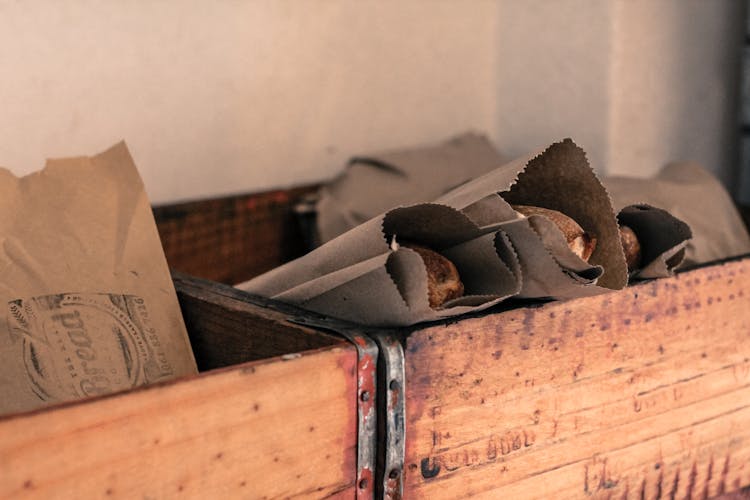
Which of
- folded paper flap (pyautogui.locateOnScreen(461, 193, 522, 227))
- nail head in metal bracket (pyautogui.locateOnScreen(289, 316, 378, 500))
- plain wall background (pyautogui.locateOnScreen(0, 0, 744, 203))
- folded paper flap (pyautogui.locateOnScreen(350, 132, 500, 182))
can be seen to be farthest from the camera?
folded paper flap (pyautogui.locateOnScreen(350, 132, 500, 182))

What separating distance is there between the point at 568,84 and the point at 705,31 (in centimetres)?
41

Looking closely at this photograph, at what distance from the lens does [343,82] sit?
7.64ft

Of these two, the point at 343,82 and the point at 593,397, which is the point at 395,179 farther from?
the point at 593,397

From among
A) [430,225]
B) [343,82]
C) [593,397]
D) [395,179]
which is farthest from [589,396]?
[343,82]

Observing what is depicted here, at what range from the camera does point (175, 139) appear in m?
2.04

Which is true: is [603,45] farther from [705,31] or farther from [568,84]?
[705,31]

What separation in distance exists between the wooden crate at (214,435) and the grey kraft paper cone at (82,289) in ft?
0.60

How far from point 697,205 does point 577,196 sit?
720 mm

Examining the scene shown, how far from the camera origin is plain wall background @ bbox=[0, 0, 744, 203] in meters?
1.85

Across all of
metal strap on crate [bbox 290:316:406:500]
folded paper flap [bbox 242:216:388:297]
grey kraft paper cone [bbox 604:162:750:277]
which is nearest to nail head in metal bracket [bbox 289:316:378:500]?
metal strap on crate [bbox 290:316:406:500]

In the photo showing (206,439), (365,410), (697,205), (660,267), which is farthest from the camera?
(697,205)

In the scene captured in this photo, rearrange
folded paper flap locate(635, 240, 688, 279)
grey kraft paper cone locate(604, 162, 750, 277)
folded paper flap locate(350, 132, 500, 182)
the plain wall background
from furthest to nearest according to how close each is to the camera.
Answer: folded paper flap locate(350, 132, 500, 182), the plain wall background, grey kraft paper cone locate(604, 162, 750, 277), folded paper flap locate(635, 240, 688, 279)

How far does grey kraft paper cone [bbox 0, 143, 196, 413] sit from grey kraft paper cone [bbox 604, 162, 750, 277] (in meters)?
0.81

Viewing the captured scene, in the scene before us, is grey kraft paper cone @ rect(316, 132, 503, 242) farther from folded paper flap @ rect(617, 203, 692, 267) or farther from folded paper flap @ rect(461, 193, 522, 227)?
folded paper flap @ rect(461, 193, 522, 227)
